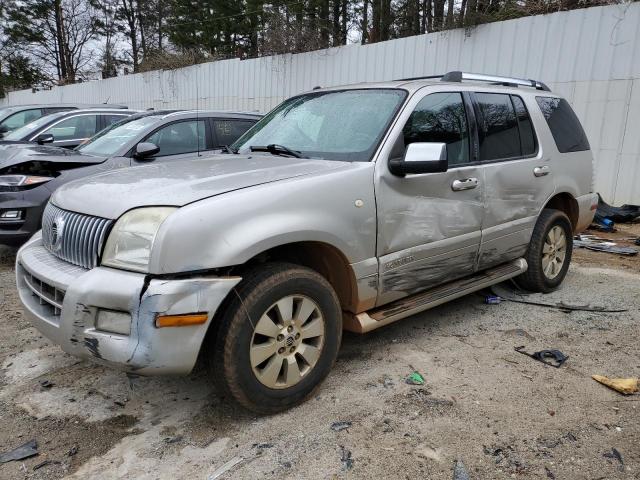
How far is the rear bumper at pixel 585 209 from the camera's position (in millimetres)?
5037

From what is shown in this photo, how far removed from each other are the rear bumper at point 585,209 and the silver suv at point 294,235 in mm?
858

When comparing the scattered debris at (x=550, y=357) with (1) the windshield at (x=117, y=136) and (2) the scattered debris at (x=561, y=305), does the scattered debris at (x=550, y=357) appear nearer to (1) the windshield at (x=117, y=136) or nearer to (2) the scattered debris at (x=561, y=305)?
(2) the scattered debris at (x=561, y=305)

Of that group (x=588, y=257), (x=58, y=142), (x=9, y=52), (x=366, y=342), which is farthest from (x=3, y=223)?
(x=9, y=52)

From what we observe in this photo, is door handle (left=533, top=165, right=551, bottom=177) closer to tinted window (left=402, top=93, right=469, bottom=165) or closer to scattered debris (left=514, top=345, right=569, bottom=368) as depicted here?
tinted window (left=402, top=93, right=469, bottom=165)

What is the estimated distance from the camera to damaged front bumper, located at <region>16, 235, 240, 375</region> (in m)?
2.36

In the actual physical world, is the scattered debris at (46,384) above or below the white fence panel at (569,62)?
below

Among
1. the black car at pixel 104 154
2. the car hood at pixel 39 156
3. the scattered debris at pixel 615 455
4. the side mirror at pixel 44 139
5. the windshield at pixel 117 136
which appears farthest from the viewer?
the side mirror at pixel 44 139

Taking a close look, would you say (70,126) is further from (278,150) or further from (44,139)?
(278,150)

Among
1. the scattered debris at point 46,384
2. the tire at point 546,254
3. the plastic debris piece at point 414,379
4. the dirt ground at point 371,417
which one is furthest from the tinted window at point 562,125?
the scattered debris at point 46,384

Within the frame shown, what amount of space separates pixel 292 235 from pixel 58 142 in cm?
697

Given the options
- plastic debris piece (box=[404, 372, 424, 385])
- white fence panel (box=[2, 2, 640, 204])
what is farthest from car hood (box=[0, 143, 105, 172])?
white fence panel (box=[2, 2, 640, 204])

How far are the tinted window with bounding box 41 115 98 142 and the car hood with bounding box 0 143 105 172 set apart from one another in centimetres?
231

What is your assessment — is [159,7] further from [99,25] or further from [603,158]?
[603,158]

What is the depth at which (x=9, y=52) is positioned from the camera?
114ft
